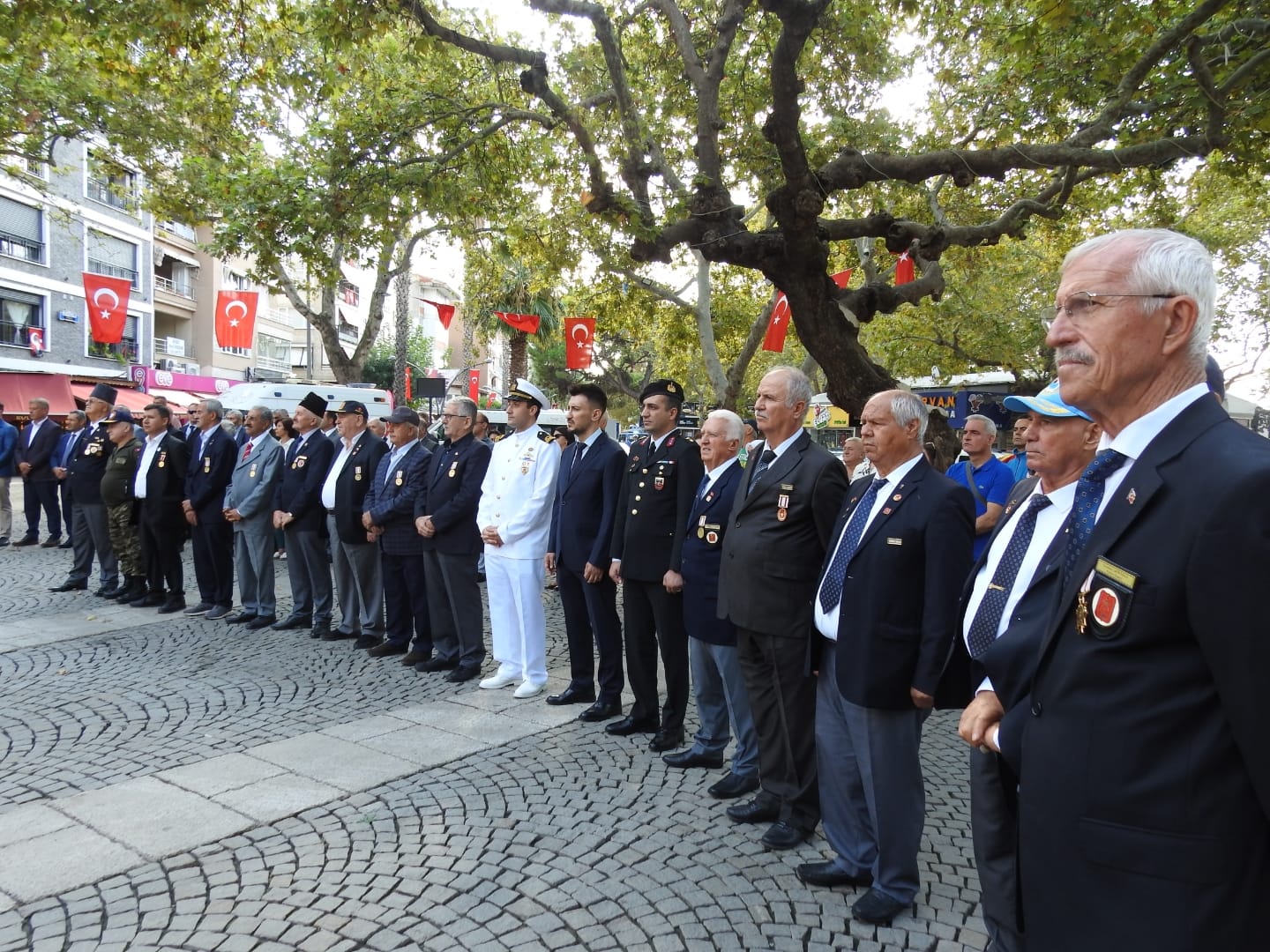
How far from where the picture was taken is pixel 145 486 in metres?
8.88

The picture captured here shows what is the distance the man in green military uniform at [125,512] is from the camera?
29.8 feet

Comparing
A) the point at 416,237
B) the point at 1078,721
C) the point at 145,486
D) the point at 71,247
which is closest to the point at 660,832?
the point at 1078,721

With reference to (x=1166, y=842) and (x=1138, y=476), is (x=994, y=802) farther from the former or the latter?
(x=1138, y=476)

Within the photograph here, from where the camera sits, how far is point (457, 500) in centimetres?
665

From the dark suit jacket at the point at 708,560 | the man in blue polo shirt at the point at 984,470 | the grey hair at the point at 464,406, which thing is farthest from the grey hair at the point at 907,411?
the grey hair at the point at 464,406

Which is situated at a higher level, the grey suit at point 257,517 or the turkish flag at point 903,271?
the turkish flag at point 903,271

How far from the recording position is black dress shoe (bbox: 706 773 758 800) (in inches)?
170

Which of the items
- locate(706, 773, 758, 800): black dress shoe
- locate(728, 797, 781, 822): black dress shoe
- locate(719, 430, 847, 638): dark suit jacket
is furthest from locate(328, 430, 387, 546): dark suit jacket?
locate(728, 797, 781, 822): black dress shoe

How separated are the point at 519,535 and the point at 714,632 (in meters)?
2.37

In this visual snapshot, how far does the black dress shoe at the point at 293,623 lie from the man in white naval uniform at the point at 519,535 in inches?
111

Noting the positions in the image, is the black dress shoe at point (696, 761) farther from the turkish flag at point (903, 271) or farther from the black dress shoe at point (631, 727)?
the turkish flag at point (903, 271)

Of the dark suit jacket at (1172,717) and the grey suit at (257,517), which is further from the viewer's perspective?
the grey suit at (257,517)

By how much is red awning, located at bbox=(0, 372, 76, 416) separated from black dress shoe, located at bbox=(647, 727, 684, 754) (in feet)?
87.5

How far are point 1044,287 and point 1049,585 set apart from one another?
22.5 meters
